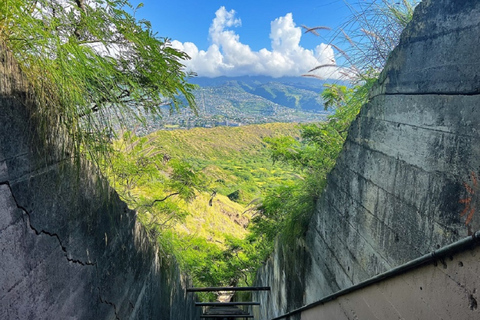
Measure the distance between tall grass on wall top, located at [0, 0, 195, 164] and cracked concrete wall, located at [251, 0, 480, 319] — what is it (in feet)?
4.35

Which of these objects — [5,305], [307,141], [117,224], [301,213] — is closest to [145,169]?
[117,224]

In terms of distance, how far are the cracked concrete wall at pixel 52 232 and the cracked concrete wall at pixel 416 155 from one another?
6.01 feet

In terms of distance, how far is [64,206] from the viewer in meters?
1.65

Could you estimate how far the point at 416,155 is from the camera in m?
1.55

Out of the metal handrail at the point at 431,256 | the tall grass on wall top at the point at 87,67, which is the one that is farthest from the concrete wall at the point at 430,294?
the tall grass on wall top at the point at 87,67

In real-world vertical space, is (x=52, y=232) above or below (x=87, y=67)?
below

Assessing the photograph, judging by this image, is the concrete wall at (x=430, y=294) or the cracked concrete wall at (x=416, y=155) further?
the cracked concrete wall at (x=416, y=155)

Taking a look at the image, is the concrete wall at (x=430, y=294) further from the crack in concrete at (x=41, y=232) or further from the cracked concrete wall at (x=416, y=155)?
the crack in concrete at (x=41, y=232)

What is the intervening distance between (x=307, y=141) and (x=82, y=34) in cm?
463

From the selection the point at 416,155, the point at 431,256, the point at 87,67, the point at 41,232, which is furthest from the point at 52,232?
the point at 416,155

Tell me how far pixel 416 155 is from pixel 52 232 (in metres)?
1.98

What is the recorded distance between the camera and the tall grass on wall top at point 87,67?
4.29ft

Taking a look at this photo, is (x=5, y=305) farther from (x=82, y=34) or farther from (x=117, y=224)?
(x=82, y=34)

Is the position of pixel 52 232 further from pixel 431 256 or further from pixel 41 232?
pixel 431 256
